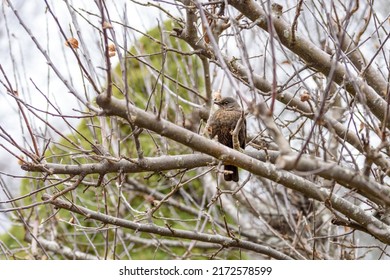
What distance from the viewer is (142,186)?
6844 millimetres

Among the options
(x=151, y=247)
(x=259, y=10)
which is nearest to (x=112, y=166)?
(x=259, y=10)

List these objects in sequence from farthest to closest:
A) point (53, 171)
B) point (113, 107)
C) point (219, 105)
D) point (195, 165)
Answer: point (219, 105) → point (195, 165) → point (53, 171) → point (113, 107)

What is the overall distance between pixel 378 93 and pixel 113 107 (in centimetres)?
194

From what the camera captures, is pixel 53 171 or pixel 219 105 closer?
pixel 53 171

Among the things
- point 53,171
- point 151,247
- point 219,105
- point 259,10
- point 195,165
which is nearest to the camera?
point 53,171

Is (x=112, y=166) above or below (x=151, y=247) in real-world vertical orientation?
below

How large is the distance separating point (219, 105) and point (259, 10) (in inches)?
66.1

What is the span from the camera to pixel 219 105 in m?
4.79

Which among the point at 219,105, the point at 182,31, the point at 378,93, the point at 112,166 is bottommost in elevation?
the point at 112,166
